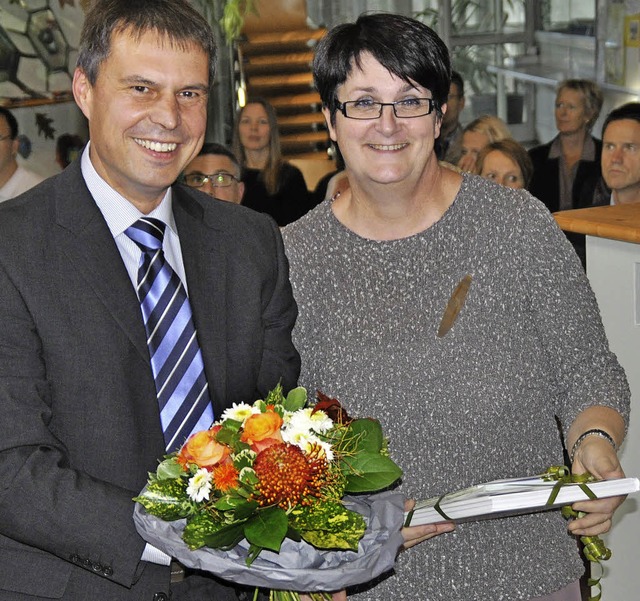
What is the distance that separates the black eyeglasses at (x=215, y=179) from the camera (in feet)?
21.7

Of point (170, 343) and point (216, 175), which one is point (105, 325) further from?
point (216, 175)

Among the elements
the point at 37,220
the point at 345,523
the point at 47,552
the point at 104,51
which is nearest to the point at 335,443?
the point at 345,523

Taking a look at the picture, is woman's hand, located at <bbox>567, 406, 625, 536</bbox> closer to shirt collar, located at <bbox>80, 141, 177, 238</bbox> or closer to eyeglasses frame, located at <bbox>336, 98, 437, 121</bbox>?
eyeglasses frame, located at <bbox>336, 98, 437, 121</bbox>

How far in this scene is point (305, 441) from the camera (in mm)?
1857

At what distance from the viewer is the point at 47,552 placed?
1985 millimetres

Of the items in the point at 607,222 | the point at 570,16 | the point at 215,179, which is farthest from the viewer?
the point at 570,16

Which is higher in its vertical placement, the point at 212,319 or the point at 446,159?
the point at 212,319

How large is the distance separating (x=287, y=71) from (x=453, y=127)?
133 centimetres

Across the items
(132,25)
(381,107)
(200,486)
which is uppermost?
(132,25)

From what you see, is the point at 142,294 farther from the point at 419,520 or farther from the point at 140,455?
the point at 419,520

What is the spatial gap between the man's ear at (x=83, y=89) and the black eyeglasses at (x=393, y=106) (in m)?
0.60

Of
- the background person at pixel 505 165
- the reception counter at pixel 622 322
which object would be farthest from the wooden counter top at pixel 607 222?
the background person at pixel 505 165

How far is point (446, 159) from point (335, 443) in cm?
637

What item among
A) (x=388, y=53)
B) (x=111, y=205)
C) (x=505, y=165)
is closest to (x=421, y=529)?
(x=111, y=205)
